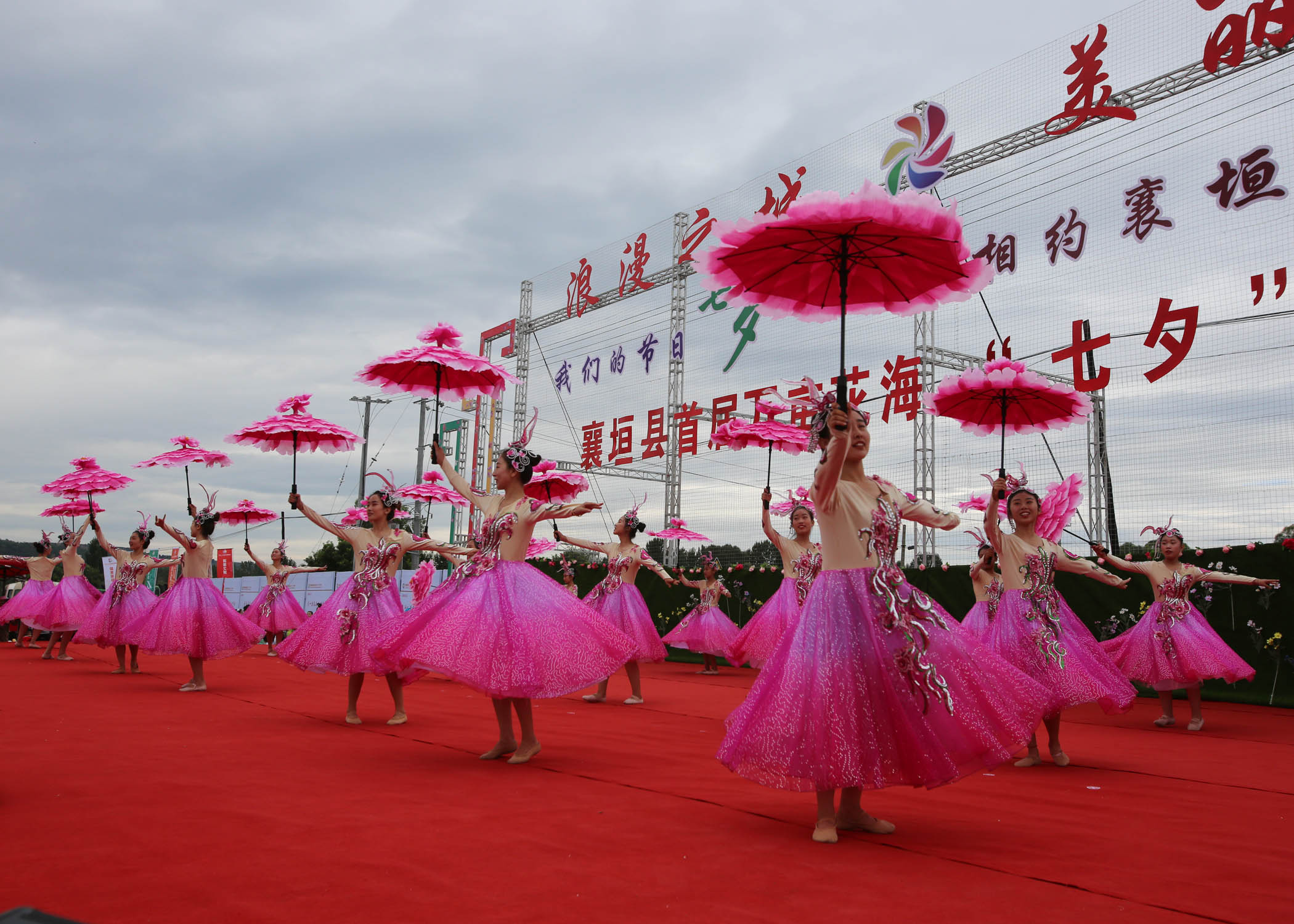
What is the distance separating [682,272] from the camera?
55.7ft

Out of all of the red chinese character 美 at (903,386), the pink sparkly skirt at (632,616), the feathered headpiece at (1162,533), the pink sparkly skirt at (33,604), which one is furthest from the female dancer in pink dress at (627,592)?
the pink sparkly skirt at (33,604)

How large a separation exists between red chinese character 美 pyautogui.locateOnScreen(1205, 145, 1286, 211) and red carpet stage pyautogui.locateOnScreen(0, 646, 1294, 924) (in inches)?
235

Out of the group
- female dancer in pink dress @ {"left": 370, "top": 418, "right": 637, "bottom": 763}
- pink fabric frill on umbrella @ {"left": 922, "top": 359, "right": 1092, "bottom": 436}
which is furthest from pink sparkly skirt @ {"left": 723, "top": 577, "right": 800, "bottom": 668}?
female dancer in pink dress @ {"left": 370, "top": 418, "right": 637, "bottom": 763}

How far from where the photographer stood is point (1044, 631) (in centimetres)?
581

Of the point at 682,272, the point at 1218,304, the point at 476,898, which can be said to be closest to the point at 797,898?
the point at 476,898

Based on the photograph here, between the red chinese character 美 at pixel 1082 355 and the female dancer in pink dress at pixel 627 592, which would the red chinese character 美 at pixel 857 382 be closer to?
the red chinese character 美 at pixel 1082 355

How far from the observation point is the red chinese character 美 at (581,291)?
19.5m

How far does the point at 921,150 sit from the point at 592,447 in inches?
324

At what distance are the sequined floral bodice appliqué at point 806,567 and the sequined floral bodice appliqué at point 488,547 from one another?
4.75 meters

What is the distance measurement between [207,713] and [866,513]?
562 cm

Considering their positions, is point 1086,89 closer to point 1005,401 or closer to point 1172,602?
point 1172,602

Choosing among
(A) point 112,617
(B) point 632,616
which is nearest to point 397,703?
(B) point 632,616

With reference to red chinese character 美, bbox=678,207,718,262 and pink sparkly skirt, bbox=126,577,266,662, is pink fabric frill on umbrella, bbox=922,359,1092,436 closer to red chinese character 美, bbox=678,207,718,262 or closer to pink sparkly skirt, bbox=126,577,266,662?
pink sparkly skirt, bbox=126,577,266,662

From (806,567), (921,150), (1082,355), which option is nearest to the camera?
(806,567)
